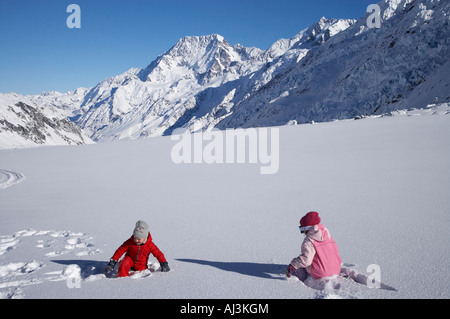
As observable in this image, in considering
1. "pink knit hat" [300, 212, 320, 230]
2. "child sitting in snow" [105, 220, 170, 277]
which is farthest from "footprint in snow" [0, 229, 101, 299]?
"pink knit hat" [300, 212, 320, 230]

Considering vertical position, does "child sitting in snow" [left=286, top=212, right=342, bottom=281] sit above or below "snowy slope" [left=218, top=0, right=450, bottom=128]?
below

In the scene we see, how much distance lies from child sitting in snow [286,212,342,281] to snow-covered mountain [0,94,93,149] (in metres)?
78.1

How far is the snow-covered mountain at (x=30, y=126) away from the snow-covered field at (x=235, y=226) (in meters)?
72.6

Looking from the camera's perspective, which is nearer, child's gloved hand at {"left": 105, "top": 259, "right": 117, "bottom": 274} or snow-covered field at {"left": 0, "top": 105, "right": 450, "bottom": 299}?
snow-covered field at {"left": 0, "top": 105, "right": 450, "bottom": 299}

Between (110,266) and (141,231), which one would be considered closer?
(110,266)

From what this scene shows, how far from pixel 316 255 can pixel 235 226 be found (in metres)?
1.88

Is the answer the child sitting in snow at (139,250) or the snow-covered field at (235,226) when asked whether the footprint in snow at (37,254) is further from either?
the child sitting in snow at (139,250)

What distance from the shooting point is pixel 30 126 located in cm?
7912

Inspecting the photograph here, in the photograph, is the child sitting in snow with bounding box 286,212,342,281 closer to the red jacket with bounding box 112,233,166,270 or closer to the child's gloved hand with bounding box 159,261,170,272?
the child's gloved hand with bounding box 159,261,170,272

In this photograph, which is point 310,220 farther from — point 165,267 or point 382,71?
point 382,71

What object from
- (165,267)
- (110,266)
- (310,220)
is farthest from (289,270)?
(110,266)

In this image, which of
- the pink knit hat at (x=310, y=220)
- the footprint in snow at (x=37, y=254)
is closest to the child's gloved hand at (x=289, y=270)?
the pink knit hat at (x=310, y=220)

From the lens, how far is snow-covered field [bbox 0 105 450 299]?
2754 mm
